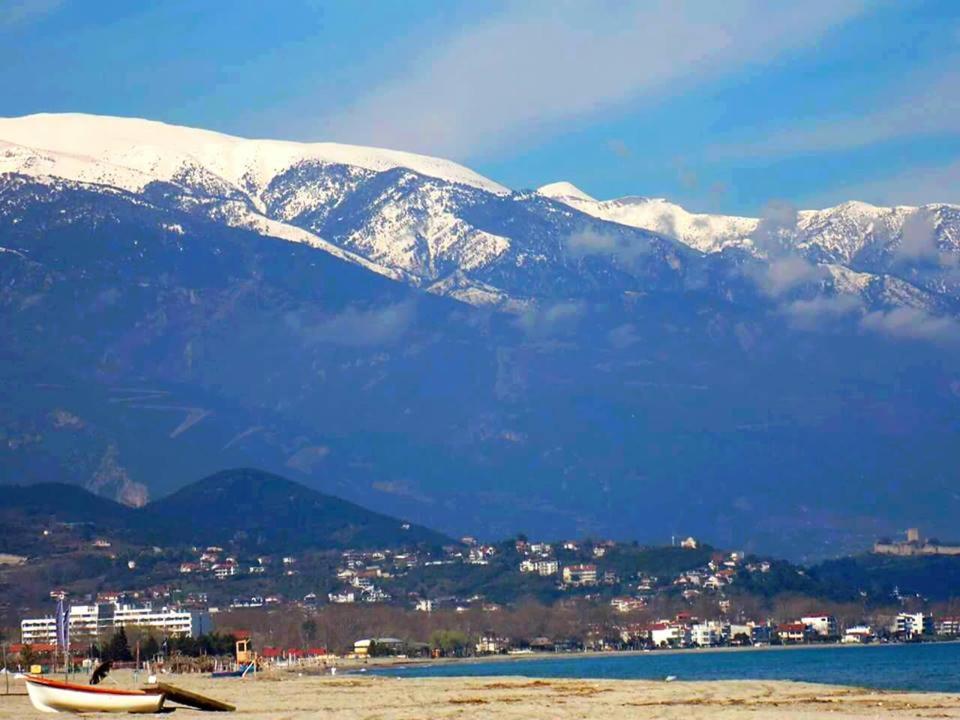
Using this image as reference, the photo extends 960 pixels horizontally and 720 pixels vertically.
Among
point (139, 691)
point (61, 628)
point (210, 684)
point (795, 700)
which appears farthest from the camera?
point (210, 684)

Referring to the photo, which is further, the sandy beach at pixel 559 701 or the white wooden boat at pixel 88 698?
the sandy beach at pixel 559 701

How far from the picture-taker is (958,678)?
330 ft

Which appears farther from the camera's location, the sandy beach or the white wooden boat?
the sandy beach

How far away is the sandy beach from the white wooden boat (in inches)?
23.8

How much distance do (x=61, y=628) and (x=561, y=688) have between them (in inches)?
866

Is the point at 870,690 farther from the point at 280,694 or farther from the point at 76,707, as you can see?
the point at 76,707

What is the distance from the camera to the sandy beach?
197ft

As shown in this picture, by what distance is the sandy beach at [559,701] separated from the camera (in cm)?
6006

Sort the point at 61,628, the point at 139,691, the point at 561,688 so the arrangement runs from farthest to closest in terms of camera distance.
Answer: the point at 61,628 → the point at 561,688 → the point at 139,691

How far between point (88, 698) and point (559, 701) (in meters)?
16.0

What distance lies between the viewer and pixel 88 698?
6034 cm

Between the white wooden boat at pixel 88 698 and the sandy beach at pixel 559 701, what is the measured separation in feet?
1.98

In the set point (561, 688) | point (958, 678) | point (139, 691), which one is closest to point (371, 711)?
point (139, 691)

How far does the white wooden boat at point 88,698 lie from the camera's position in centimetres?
5978
